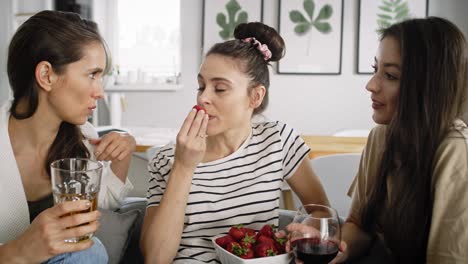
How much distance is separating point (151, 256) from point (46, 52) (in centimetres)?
71

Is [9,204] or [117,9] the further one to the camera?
[117,9]

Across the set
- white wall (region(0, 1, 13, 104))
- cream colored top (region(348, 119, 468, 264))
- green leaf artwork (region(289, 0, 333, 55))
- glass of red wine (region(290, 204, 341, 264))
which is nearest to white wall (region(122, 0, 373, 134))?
green leaf artwork (region(289, 0, 333, 55))

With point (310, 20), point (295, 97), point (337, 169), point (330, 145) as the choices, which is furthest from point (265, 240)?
point (310, 20)

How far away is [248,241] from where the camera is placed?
1.23 meters

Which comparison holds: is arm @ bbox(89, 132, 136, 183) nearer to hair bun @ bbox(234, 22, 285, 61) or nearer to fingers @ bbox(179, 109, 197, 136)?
fingers @ bbox(179, 109, 197, 136)

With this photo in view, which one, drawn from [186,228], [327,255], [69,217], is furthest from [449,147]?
[69,217]

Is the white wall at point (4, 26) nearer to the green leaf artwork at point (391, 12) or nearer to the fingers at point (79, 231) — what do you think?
the green leaf artwork at point (391, 12)

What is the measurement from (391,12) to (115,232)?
4.06 meters

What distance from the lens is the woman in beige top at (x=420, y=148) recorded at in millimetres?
1148

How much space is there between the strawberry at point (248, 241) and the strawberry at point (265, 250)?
0.03 metres

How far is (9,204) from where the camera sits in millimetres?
1386

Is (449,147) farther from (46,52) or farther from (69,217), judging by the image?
(46,52)

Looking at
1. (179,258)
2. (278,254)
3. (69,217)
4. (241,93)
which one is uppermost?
(241,93)

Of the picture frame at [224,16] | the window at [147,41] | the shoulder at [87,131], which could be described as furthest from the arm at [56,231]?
the window at [147,41]
